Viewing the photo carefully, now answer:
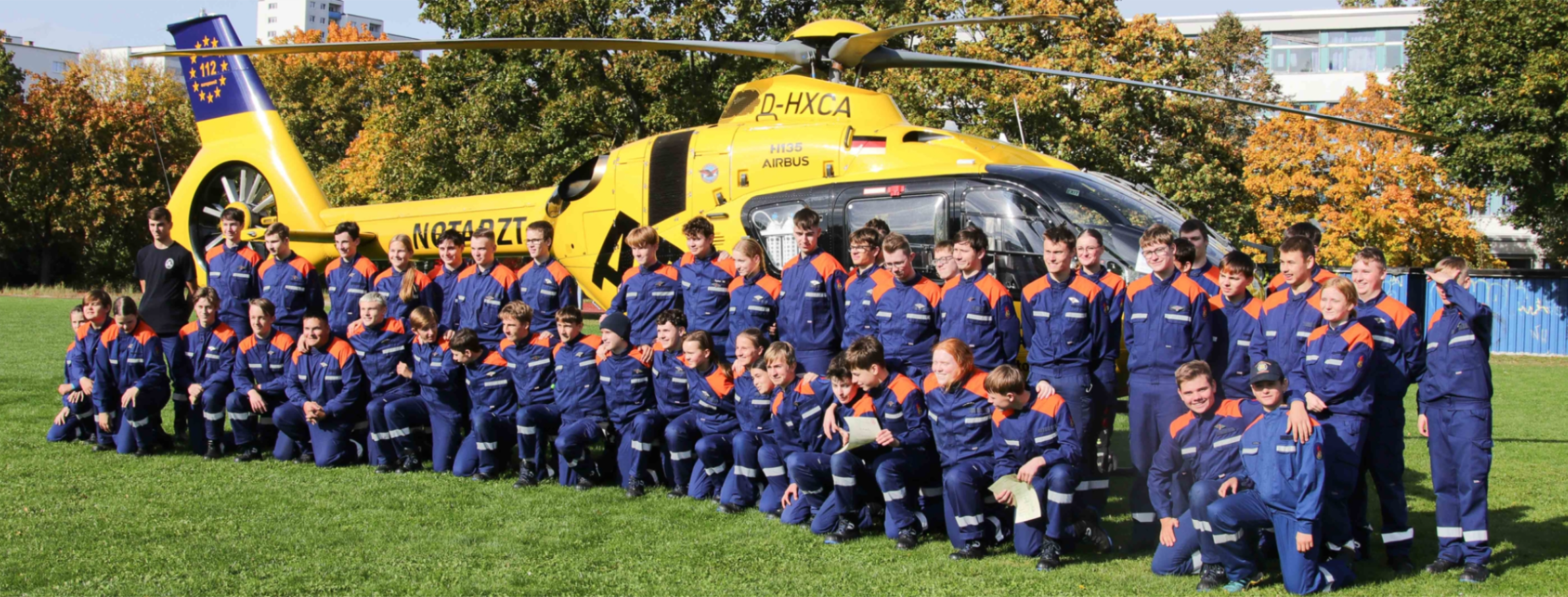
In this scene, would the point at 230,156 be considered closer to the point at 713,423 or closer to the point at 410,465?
the point at 410,465

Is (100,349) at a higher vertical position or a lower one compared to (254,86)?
lower

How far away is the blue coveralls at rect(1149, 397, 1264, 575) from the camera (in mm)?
5293

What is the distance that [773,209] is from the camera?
353 inches

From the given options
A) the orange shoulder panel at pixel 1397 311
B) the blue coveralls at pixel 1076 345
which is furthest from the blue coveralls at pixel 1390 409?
the blue coveralls at pixel 1076 345

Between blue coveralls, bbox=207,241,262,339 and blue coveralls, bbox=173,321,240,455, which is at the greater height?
blue coveralls, bbox=207,241,262,339

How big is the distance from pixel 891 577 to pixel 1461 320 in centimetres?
318

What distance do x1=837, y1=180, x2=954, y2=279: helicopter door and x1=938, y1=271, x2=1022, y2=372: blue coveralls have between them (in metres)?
1.36

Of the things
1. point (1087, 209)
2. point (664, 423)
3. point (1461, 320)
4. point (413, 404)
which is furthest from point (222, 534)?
point (1461, 320)

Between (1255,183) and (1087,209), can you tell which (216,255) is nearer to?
(1087,209)

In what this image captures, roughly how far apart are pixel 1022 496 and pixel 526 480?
357cm

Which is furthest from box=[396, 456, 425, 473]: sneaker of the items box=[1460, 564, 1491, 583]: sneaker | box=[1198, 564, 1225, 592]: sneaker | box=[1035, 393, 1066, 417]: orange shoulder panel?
box=[1460, 564, 1491, 583]: sneaker

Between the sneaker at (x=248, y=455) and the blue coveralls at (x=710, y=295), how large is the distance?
3.57 metres

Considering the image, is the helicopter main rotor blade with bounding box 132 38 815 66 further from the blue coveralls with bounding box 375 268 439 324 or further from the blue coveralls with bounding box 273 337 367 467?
the blue coveralls with bounding box 273 337 367 467

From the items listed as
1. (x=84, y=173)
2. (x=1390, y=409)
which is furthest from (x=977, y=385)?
(x=84, y=173)
